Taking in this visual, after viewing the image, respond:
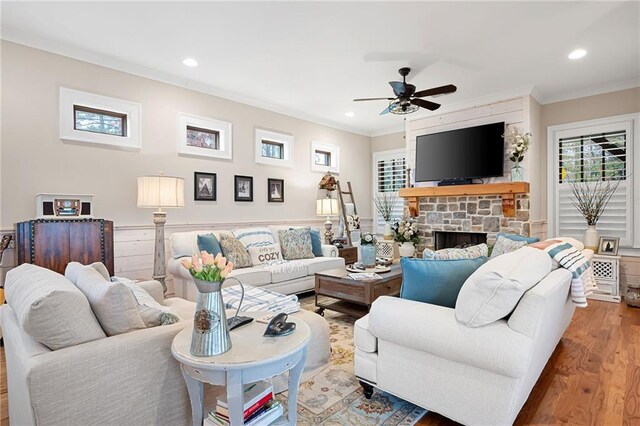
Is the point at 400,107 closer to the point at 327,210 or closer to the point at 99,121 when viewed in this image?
the point at 327,210

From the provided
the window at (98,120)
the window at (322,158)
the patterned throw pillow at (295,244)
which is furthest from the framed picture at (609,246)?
the window at (98,120)

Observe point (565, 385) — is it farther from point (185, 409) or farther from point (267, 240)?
point (267, 240)

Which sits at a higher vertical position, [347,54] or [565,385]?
[347,54]

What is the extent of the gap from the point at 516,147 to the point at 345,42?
9.26 feet

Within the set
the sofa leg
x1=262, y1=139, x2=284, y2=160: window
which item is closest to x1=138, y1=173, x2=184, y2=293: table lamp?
x1=262, y1=139, x2=284, y2=160: window

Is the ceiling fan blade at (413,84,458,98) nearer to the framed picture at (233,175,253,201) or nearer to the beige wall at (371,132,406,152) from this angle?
the framed picture at (233,175,253,201)

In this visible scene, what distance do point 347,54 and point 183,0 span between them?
165cm

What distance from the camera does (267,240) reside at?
14.7 feet

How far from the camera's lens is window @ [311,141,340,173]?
19.7 feet

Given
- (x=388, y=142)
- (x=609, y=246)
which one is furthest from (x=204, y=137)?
(x=609, y=246)

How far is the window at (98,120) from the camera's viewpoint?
3.44m

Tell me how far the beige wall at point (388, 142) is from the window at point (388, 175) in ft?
0.28

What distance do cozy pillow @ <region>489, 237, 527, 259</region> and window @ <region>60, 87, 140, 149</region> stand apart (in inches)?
164

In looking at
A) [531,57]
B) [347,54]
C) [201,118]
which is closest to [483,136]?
[531,57]
